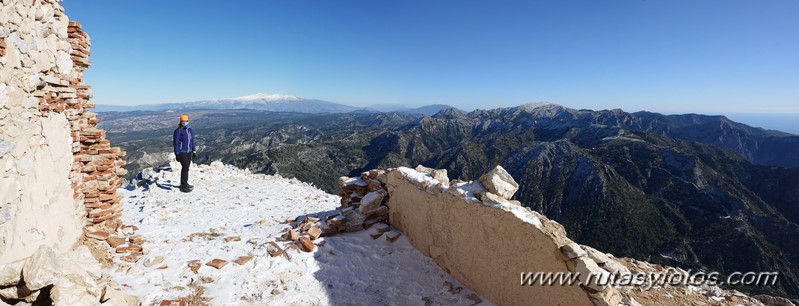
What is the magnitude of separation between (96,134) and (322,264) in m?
4.82

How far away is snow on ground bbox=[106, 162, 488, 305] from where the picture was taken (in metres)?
5.21

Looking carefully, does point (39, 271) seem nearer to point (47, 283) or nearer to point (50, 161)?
point (47, 283)

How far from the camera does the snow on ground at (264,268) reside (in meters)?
5.21

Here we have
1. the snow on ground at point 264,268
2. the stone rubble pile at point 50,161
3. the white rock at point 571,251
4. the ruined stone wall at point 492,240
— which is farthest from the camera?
the snow on ground at point 264,268

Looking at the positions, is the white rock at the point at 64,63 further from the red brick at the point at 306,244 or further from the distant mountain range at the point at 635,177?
the distant mountain range at the point at 635,177

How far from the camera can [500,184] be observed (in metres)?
5.80

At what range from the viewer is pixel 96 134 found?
6.14 m

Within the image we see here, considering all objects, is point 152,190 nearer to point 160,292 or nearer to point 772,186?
point 160,292

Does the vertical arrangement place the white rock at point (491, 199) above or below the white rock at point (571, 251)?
above

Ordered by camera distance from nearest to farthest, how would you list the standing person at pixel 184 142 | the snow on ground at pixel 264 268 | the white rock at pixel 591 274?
1. the white rock at pixel 591 274
2. the snow on ground at pixel 264 268
3. the standing person at pixel 184 142

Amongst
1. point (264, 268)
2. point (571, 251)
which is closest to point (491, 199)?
point (571, 251)

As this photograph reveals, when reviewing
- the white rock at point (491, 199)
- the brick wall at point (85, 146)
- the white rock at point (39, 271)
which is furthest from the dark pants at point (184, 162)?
the white rock at point (491, 199)

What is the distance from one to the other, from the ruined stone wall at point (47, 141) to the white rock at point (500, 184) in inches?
254

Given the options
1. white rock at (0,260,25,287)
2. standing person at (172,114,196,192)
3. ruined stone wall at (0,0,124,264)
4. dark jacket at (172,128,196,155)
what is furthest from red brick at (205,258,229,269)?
dark jacket at (172,128,196,155)
